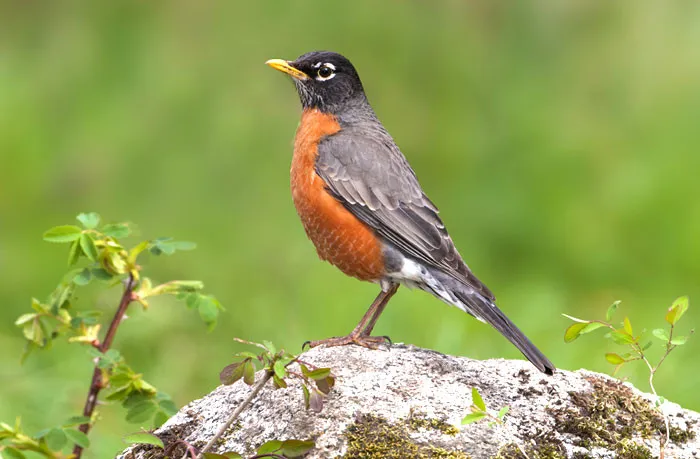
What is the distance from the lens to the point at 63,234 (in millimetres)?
3791

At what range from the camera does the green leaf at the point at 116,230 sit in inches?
152

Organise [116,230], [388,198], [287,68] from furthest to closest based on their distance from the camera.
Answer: [287,68] < [388,198] < [116,230]

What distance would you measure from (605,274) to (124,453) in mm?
5038

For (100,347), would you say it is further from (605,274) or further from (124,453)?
Result: (605,274)

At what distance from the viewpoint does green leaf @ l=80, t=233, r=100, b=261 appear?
376 cm

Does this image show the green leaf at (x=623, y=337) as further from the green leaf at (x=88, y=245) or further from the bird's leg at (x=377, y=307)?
the green leaf at (x=88, y=245)

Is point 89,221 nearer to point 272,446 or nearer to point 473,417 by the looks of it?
point 272,446

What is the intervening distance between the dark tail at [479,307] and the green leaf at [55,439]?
5.43 feet

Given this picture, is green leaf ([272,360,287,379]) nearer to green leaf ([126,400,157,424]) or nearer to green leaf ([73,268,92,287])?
green leaf ([126,400,157,424])

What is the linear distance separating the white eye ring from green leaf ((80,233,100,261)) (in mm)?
2312

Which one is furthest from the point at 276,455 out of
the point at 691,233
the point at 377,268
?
the point at 691,233

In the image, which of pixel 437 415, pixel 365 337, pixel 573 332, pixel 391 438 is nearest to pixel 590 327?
pixel 573 332

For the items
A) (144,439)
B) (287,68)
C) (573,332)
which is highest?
(287,68)

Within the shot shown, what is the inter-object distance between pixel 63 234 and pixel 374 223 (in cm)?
161
